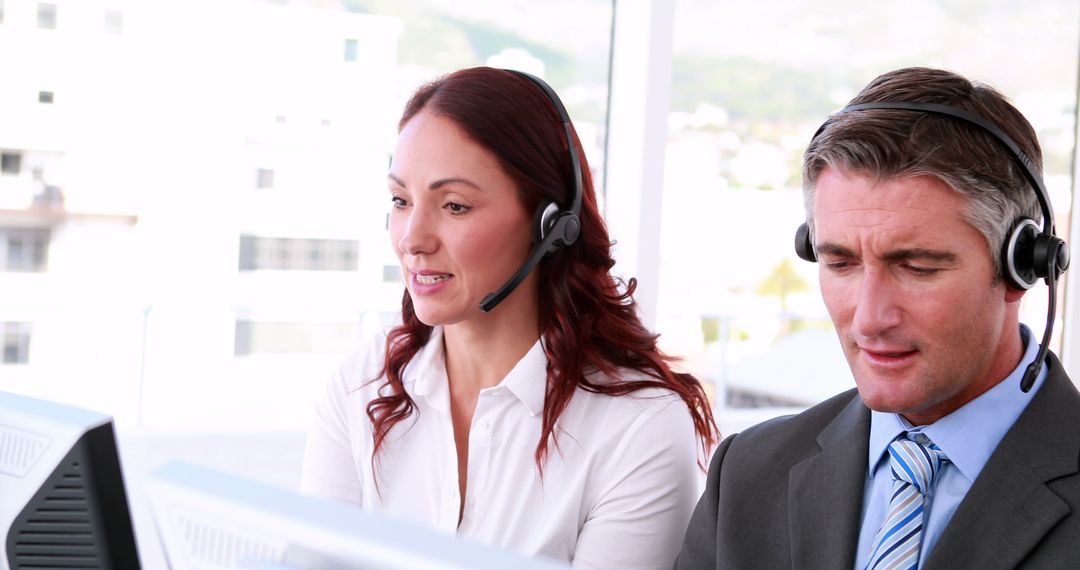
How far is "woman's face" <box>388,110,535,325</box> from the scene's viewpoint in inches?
65.8

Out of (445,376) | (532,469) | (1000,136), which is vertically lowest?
(532,469)

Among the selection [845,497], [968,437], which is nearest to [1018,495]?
[968,437]

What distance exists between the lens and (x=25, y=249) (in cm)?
324

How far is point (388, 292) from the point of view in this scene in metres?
3.58

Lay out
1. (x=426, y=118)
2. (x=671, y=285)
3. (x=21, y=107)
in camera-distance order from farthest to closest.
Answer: (x=671, y=285) → (x=21, y=107) → (x=426, y=118)

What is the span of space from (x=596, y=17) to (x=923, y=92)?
2491 millimetres

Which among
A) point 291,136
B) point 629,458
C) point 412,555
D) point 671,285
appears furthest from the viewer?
point 671,285

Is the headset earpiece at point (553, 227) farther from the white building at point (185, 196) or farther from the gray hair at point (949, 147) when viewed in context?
the white building at point (185, 196)

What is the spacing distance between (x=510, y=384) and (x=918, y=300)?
0.73 meters

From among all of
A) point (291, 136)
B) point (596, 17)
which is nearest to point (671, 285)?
point (596, 17)

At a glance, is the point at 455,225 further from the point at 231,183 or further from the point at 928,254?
the point at 231,183

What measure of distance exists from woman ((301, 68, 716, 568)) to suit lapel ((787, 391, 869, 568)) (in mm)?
333

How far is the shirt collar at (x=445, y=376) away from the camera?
1.68 meters

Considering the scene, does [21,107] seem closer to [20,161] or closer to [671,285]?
[20,161]
